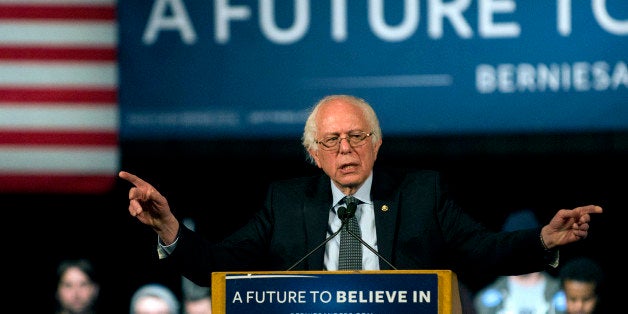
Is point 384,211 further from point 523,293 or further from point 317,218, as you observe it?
point 523,293

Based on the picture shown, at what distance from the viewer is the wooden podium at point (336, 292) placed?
2.33 metres

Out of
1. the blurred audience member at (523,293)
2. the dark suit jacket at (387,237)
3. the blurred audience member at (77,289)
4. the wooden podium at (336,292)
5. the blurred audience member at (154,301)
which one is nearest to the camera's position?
the wooden podium at (336,292)

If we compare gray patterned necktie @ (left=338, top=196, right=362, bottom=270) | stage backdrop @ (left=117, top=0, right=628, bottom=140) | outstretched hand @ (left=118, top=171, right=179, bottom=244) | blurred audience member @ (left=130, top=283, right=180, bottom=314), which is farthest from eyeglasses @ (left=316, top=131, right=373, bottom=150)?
blurred audience member @ (left=130, top=283, right=180, bottom=314)

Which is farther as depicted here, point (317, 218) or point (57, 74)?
point (57, 74)

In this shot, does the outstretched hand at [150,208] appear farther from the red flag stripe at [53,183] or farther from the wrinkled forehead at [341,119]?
the red flag stripe at [53,183]

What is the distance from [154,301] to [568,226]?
3.38 metres

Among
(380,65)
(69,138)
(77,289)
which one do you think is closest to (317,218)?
(380,65)

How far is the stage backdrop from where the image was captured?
4.91 m

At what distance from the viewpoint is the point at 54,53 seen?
5.43m

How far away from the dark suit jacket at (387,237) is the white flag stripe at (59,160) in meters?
2.74

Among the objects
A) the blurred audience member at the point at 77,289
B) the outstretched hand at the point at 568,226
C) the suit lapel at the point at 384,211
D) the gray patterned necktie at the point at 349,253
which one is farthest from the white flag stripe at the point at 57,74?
the outstretched hand at the point at 568,226

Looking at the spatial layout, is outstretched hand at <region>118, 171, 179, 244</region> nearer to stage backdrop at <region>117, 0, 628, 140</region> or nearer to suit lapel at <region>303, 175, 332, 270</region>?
suit lapel at <region>303, 175, 332, 270</region>

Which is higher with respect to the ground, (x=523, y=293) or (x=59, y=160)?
(x=59, y=160)

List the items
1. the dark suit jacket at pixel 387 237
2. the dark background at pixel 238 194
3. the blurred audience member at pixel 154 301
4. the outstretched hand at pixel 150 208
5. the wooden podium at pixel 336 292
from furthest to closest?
the blurred audience member at pixel 154 301
the dark background at pixel 238 194
the dark suit jacket at pixel 387 237
the outstretched hand at pixel 150 208
the wooden podium at pixel 336 292
